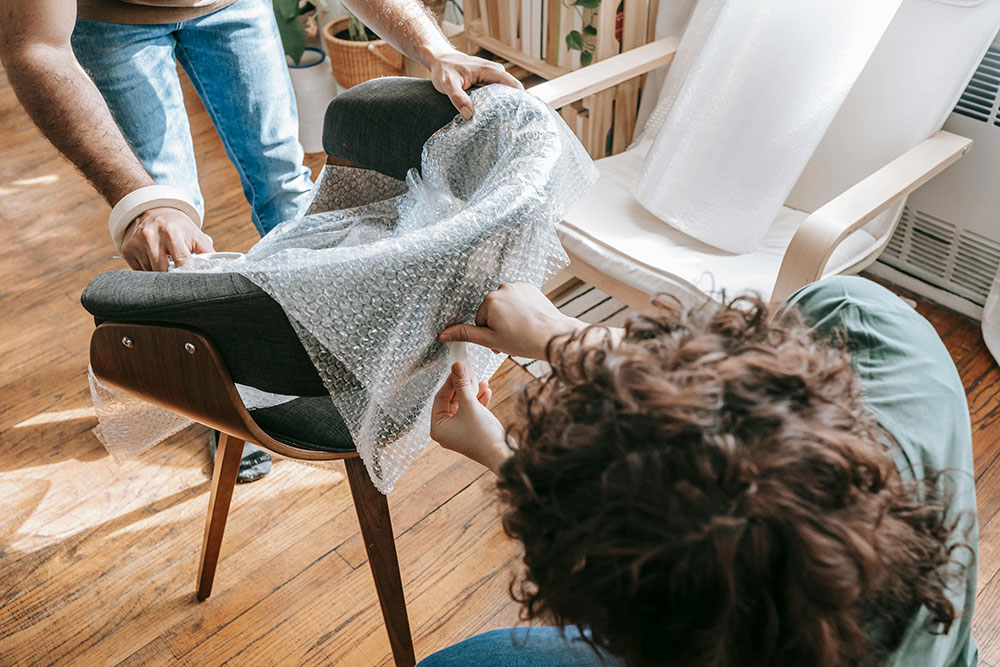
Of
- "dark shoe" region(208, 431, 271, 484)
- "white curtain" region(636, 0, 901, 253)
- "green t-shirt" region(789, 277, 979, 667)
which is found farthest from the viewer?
"dark shoe" region(208, 431, 271, 484)

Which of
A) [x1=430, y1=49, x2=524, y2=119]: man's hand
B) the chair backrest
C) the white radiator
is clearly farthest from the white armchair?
[x1=430, y1=49, x2=524, y2=119]: man's hand

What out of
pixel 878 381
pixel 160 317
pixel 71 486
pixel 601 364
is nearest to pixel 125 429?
pixel 160 317

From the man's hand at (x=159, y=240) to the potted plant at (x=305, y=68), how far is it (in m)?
1.46

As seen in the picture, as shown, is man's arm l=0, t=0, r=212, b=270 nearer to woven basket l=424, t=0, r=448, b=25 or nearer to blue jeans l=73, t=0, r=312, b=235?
blue jeans l=73, t=0, r=312, b=235

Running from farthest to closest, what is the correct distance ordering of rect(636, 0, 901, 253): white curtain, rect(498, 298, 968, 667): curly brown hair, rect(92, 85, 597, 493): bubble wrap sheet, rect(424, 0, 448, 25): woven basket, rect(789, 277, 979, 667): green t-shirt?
rect(424, 0, 448, 25): woven basket, rect(636, 0, 901, 253): white curtain, rect(92, 85, 597, 493): bubble wrap sheet, rect(789, 277, 979, 667): green t-shirt, rect(498, 298, 968, 667): curly brown hair

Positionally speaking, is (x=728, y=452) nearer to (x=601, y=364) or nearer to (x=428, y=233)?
(x=601, y=364)

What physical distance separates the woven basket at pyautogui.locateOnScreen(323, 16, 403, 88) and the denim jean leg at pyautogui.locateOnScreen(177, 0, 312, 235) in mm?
821

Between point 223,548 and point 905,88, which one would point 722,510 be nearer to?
point 223,548

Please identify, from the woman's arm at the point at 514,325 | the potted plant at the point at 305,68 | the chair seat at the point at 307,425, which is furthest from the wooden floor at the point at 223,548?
the potted plant at the point at 305,68

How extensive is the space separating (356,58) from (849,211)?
1.55 metres

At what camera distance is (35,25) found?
101cm

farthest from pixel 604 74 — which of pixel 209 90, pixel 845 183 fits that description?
pixel 209 90

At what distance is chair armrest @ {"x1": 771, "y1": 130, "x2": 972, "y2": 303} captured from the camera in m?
1.24

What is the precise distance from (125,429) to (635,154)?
4.20 feet
